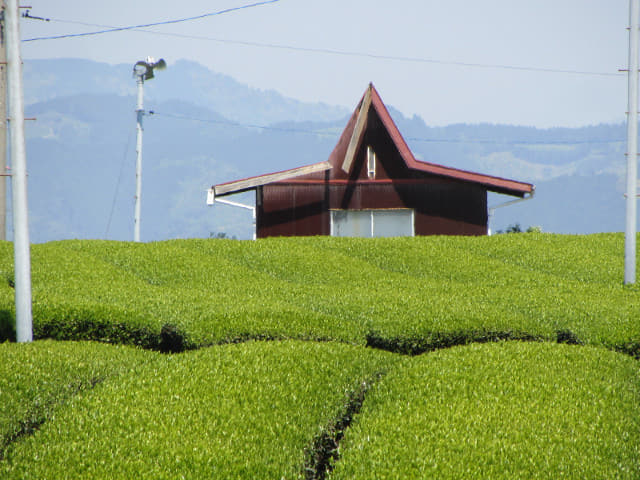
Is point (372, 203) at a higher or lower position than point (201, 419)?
higher

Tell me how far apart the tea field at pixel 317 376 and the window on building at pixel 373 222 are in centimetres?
1179

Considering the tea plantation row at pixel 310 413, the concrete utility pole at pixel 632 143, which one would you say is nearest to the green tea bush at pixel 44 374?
the tea plantation row at pixel 310 413

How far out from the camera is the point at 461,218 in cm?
3038

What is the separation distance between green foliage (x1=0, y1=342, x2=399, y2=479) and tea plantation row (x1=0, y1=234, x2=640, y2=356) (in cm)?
192

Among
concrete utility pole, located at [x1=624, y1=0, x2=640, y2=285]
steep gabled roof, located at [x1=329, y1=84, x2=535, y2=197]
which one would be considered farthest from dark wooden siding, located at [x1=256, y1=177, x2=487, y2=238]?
concrete utility pole, located at [x1=624, y1=0, x2=640, y2=285]

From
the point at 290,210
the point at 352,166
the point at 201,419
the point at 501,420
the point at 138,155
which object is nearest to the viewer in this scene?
the point at 201,419

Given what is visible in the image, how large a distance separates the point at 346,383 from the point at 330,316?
3.41 metres

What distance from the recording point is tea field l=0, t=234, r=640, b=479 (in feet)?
25.6

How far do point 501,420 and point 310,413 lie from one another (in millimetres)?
2439

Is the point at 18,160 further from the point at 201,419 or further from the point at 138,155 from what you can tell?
the point at 138,155

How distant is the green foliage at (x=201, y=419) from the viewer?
24.8 ft

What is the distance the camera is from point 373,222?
3070 centimetres

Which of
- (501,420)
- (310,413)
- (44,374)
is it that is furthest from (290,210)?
(501,420)

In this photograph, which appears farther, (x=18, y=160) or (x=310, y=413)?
(x=18, y=160)
